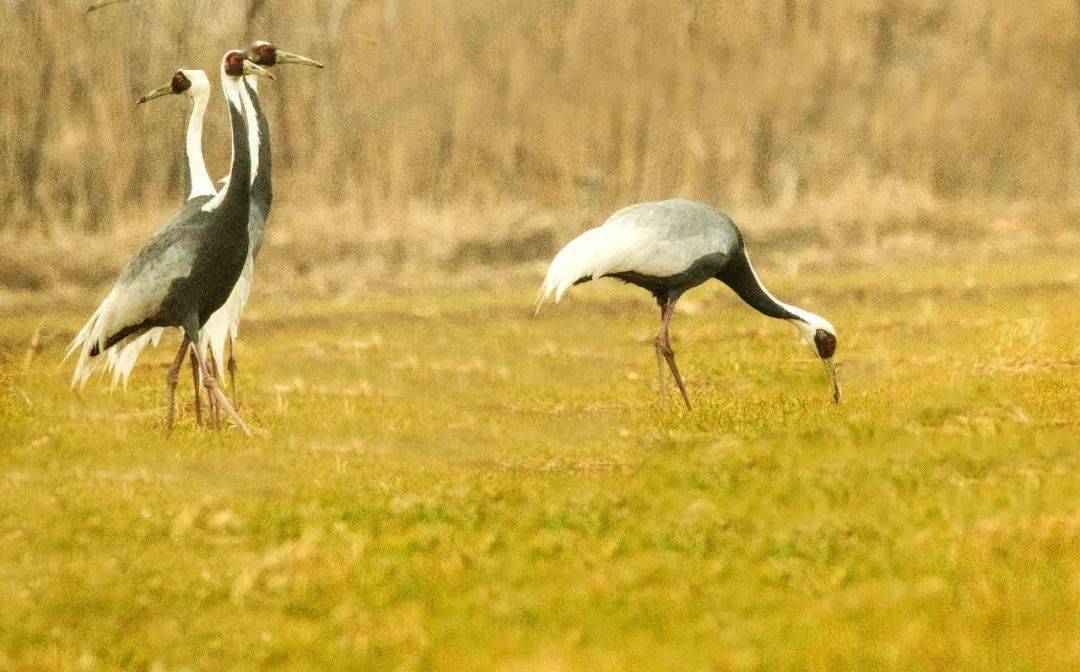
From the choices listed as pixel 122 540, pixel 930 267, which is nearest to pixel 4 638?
pixel 122 540

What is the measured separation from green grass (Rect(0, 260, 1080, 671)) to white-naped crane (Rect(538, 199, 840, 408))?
23.0 inches

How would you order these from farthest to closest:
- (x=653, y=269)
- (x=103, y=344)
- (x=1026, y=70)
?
(x=1026, y=70) < (x=653, y=269) < (x=103, y=344)

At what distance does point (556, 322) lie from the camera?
19719 millimetres

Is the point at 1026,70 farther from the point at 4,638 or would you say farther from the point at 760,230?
the point at 4,638

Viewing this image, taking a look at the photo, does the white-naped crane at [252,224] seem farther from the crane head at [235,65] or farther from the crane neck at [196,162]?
the crane neck at [196,162]

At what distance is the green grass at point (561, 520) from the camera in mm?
6199

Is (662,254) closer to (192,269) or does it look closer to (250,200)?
(250,200)

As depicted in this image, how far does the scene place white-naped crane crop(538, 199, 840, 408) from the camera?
12.3m

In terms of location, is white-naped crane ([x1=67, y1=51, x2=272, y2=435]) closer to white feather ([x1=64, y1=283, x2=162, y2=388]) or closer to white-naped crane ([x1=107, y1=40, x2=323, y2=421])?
white feather ([x1=64, y1=283, x2=162, y2=388])

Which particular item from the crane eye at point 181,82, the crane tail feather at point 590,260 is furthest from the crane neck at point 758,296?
the crane eye at point 181,82

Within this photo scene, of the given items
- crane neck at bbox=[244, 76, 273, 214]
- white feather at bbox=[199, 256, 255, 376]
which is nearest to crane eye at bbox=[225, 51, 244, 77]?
crane neck at bbox=[244, 76, 273, 214]

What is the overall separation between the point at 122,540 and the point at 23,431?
167 inches

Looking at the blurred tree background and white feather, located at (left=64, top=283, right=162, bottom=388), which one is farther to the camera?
the blurred tree background

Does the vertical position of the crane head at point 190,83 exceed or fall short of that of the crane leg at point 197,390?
it exceeds it
